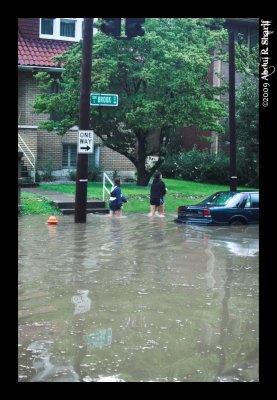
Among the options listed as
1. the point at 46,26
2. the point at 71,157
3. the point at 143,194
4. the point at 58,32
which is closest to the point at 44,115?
the point at 71,157

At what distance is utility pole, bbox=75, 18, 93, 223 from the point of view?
59.2 ft

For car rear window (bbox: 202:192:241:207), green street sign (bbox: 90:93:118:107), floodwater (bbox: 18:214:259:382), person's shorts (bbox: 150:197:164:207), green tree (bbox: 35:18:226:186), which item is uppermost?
green tree (bbox: 35:18:226:186)

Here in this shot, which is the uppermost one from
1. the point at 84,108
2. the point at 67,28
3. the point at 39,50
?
the point at 67,28

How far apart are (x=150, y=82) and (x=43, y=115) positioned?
297 inches

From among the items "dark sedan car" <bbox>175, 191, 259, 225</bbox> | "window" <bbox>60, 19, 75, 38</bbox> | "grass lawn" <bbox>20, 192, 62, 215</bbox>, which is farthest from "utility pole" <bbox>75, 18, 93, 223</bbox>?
"window" <bbox>60, 19, 75, 38</bbox>

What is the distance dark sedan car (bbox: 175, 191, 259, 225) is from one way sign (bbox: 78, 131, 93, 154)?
3354 mm

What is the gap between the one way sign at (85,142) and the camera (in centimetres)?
1836

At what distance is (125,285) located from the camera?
33.1ft

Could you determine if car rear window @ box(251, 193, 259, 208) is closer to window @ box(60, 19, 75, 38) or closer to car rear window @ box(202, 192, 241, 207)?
car rear window @ box(202, 192, 241, 207)

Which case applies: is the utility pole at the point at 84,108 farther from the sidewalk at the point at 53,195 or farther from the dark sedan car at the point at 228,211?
the sidewalk at the point at 53,195

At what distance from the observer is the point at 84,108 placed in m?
18.3

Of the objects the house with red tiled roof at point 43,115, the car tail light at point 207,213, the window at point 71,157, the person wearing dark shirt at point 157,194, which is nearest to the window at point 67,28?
the house with red tiled roof at point 43,115

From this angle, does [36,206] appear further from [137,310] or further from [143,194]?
[137,310]
